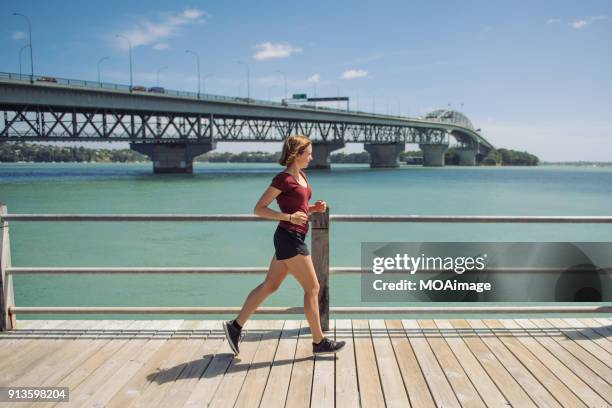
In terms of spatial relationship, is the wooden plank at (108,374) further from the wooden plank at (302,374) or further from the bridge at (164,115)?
the bridge at (164,115)

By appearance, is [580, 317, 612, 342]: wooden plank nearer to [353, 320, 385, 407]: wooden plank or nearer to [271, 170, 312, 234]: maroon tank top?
[353, 320, 385, 407]: wooden plank

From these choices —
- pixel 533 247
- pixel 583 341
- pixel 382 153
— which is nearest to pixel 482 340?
pixel 583 341

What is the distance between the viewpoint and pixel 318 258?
5.11 m

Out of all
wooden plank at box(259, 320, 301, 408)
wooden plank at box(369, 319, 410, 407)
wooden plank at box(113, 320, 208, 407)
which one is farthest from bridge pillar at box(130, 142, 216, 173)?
wooden plank at box(369, 319, 410, 407)

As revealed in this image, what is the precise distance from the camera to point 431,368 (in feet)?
14.5

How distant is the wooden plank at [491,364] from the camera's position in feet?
12.7

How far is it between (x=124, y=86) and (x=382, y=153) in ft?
302

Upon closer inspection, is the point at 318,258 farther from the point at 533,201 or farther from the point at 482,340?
the point at 533,201

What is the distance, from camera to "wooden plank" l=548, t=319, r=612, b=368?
15.1ft

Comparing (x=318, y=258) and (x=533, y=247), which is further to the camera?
(x=533, y=247)

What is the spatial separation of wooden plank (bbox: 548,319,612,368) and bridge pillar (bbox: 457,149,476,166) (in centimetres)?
18764

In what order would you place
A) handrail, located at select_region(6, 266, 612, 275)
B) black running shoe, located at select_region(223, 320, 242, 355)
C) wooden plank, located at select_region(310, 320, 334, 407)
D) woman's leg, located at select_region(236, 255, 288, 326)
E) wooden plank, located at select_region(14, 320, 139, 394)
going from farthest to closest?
1. handrail, located at select_region(6, 266, 612, 275)
2. black running shoe, located at select_region(223, 320, 242, 355)
3. woman's leg, located at select_region(236, 255, 288, 326)
4. wooden plank, located at select_region(14, 320, 139, 394)
5. wooden plank, located at select_region(310, 320, 334, 407)

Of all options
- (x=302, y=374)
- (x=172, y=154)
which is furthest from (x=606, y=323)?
(x=172, y=154)

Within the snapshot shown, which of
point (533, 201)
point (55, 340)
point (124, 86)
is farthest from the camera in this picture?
point (124, 86)
